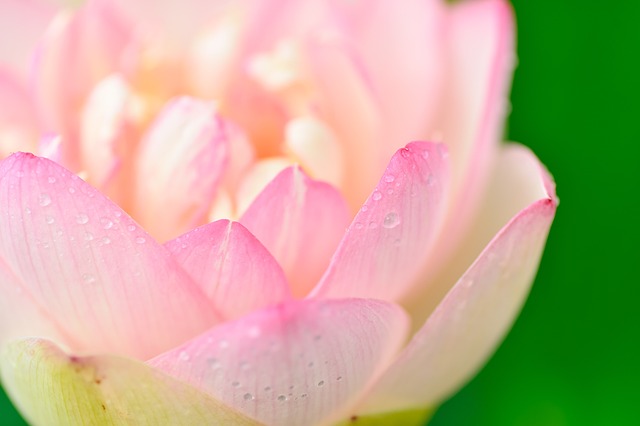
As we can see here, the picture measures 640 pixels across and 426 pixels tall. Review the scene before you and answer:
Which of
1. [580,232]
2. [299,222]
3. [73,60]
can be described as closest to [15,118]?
[73,60]

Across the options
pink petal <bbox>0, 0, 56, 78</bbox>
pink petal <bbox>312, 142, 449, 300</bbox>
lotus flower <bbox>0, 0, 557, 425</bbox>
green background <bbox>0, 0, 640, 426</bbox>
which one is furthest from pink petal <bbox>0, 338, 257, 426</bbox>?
green background <bbox>0, 0, 640, 426</bbox>

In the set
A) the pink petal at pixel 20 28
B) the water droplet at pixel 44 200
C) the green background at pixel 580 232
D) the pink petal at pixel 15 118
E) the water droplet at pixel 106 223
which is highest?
the pink petal at pixel 20 28

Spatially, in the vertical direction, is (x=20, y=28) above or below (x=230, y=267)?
above

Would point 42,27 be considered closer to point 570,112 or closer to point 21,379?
point 21,379

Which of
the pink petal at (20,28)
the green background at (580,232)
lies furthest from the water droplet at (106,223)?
the green background at (580,232)

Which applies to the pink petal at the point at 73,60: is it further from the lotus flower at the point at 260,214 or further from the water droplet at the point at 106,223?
the water droplet at the point at 106,223

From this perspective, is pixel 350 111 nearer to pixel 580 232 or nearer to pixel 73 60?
pixel 73 60
